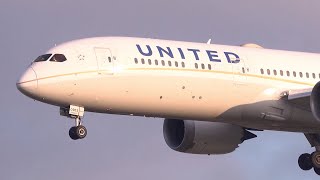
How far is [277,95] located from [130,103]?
7985mm

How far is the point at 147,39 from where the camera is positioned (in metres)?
79.1

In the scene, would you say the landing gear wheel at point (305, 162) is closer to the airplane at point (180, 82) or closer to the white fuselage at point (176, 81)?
the airplane at point (180, 82)

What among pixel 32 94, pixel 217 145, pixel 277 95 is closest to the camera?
pixel 32 94

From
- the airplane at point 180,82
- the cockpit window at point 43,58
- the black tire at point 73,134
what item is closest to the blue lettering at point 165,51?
the airplane at point 180,82

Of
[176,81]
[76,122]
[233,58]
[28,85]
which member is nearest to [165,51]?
[176,81]

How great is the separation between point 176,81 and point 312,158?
10.5 metres

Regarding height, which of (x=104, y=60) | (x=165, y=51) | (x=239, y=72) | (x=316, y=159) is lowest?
(x=316, y=159)

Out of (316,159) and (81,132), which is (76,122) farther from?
(316,159)

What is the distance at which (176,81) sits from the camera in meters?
77.7

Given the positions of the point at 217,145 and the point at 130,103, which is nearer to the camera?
the point at 130,103

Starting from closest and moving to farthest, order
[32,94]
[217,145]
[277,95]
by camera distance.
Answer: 1. [32,94]
2. [277,95]
3. [217,145]

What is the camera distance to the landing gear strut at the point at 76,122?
2972 inches

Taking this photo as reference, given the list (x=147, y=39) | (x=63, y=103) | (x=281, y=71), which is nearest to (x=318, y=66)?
(x=281, y=71)

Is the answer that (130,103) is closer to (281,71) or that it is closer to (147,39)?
(147,39)
